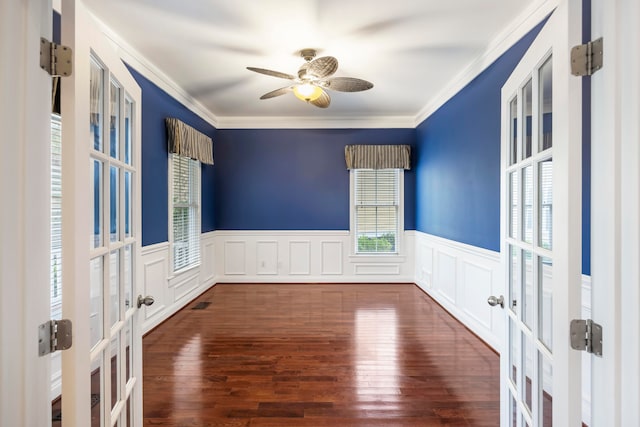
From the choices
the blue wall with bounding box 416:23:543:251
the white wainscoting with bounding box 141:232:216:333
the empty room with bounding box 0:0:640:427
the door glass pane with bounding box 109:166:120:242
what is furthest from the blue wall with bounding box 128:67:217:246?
the blue wall with bounding box 416:23:543:251

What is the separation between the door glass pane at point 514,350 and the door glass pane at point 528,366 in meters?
0.06

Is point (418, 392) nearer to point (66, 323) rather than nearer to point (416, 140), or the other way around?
point (66, 323)

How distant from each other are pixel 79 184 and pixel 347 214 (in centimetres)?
461

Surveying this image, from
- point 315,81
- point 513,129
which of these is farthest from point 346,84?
point 513,129

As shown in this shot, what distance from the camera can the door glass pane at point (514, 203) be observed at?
4.47ft

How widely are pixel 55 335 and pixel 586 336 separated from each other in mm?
1530

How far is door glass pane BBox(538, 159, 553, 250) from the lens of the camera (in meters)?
1.06

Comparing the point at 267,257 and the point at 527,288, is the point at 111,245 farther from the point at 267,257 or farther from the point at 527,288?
the point at 267,257

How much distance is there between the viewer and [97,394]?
116 centimetres

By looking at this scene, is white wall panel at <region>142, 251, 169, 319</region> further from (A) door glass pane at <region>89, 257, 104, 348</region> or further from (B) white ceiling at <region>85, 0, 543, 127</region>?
(A) door glass pane at <region>89, 257, 104, 348</region>

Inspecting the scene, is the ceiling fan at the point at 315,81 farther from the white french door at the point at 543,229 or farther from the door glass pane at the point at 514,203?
the door glass pane at the point at 514,203
